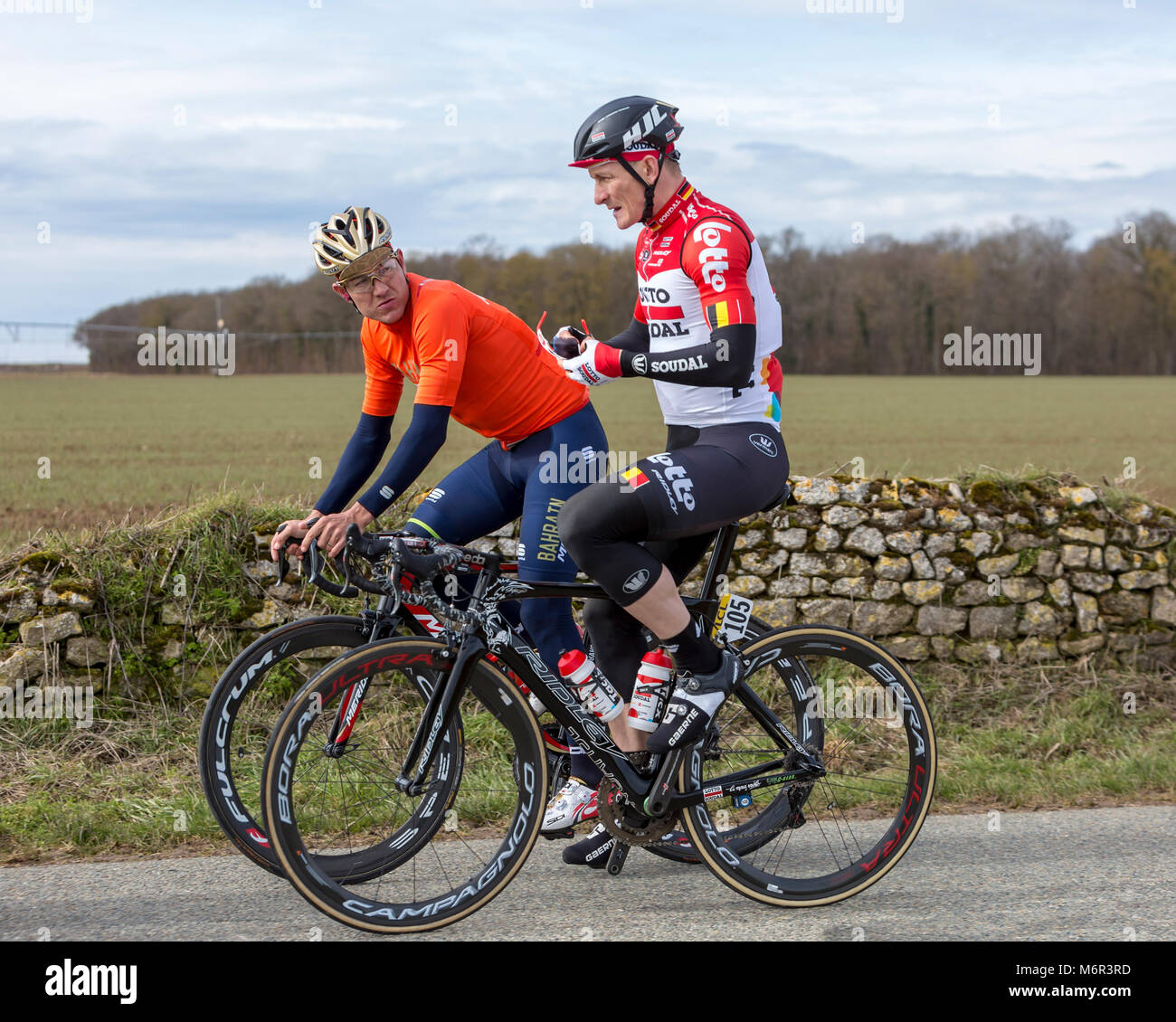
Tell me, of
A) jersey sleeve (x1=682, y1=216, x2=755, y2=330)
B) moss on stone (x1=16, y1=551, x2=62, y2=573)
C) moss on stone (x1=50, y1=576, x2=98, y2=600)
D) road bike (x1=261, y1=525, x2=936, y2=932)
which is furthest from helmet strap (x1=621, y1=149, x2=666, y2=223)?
moss on stone (x1=16, y1=551, x2=62, y2=573)

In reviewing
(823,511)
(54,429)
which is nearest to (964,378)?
(54,429)

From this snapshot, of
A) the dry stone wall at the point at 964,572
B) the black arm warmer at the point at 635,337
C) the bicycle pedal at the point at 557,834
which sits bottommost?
the bicycle pedal at the point at 557,834

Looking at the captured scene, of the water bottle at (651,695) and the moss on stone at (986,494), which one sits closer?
the water bottle at (651,695)

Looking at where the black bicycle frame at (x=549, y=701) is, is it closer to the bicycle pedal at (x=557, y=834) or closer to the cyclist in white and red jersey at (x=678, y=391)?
the cyclist in white and red jersey at (x=678, y=391)

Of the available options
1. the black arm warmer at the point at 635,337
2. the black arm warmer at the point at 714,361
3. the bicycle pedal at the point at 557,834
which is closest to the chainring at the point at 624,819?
the bicycle pedal at the point at 557,834

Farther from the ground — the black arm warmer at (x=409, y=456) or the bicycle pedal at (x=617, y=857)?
the black arm warmer at (x=409, y=456)

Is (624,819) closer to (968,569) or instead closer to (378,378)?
(378,378)

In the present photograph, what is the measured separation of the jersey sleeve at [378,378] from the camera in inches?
159

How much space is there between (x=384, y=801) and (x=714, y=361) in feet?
5.93

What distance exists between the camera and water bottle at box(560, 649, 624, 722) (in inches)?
146

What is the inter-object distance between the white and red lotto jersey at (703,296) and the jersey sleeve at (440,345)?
2.08 feet

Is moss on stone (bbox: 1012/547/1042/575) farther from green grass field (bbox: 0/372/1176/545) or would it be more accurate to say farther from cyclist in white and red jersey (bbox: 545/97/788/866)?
cyclist in white and red jersey (bbox: 545/97/788/866)
